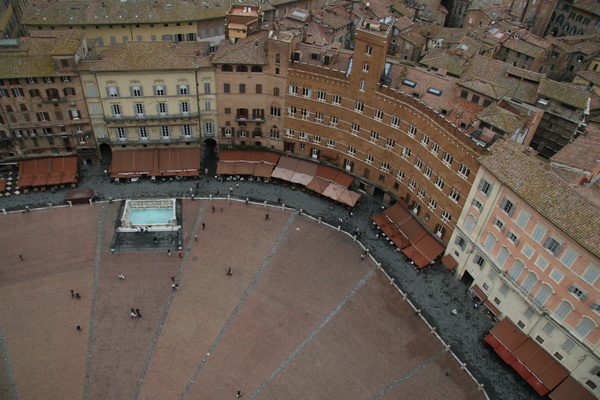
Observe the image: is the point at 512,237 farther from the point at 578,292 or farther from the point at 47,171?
the point at 47,171

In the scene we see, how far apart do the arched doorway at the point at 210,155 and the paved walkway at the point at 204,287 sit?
2952 millimetres

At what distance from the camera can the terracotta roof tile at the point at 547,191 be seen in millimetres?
48844

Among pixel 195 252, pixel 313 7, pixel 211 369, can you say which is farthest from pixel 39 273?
pixel 313 7

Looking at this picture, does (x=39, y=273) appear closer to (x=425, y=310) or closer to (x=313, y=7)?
(x=425, y=310)

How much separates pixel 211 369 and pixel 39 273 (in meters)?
28.3

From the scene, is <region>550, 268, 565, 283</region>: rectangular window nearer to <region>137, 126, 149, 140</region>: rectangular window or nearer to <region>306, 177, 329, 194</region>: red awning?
<region>306, 177, 329, 194</region>: red awning

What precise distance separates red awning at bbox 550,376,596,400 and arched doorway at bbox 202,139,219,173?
59.1 metres

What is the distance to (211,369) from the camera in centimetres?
5678

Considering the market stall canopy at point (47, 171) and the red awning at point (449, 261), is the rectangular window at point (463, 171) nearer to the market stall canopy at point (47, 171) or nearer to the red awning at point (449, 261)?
the red awning at point (449, 261)

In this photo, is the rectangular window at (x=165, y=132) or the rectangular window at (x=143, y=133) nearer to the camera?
the rectangular window at (x=143, y=133)

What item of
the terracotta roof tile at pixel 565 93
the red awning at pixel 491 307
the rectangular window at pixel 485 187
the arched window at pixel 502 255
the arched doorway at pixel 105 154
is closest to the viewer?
the rectangular window at pixel 485 187

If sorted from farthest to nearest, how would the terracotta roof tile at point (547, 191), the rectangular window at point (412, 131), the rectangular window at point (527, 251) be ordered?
1. the rectangular window at point (412, 131)
2. the rectangular window at point (527, 251)
3. the terracotta roof tile at point (547, 191)

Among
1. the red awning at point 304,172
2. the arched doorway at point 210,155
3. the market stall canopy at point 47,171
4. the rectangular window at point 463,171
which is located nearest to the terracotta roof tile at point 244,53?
the arched doorway at point 210,155

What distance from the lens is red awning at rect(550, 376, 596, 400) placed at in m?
53.5
